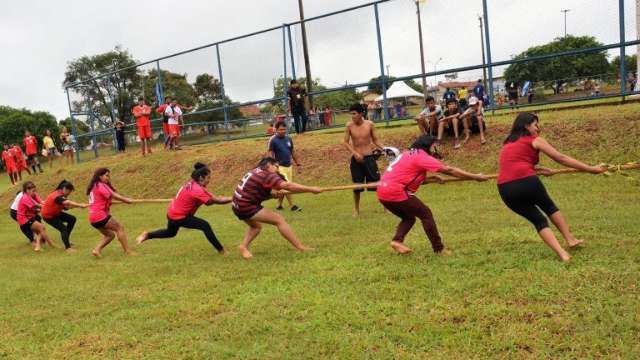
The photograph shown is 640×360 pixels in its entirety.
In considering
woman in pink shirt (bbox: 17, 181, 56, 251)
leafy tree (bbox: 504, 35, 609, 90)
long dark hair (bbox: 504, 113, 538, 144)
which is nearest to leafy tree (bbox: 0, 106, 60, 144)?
woman in pink shirt (bbox: 17, 181, 56, 251)

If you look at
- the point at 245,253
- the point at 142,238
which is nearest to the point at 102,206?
the point at 142,238

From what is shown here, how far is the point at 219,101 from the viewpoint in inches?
805

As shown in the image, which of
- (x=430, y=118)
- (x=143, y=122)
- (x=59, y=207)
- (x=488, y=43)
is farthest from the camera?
(x=143, y=122)

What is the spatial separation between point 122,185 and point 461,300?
1516cm

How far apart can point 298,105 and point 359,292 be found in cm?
1225

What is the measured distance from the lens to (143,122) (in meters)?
19.2

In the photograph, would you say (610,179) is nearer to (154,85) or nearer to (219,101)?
(219,101)

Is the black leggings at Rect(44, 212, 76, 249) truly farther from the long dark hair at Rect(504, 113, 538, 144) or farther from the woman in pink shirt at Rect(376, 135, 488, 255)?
the long dark hair at Rect(504, 113, 538, 144)

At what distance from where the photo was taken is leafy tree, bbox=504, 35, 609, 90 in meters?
14.0

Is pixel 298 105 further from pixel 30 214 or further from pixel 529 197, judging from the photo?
pixel 529 197

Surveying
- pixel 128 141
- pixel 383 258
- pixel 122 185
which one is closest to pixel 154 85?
pixel 128 141

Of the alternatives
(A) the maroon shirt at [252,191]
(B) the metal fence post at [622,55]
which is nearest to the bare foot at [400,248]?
(A) the maroon shirt at [252,191]

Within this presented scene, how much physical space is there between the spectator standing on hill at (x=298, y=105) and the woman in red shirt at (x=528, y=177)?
38.6 ft

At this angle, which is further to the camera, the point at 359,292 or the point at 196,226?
the point at 196,226
